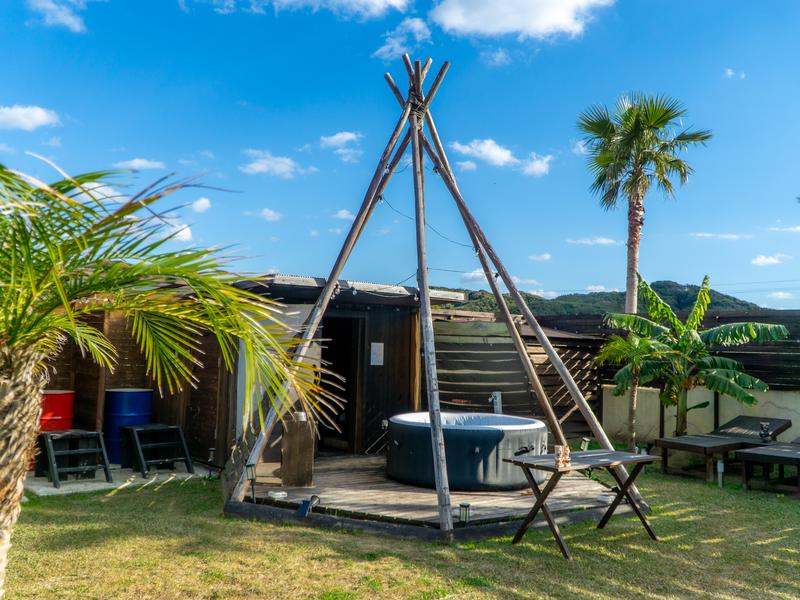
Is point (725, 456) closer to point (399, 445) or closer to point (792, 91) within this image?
point (399, 445)

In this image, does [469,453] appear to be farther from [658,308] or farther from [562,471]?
[658,308]

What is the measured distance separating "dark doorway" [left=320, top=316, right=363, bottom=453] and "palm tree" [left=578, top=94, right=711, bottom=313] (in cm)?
496

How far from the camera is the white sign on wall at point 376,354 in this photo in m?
9.09

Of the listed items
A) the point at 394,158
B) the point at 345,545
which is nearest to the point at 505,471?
the point at 345,545

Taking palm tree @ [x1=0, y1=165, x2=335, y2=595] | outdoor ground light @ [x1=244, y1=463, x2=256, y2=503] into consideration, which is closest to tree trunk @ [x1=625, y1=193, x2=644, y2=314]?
outdoor ground light @ [x1=244, y1=463, x2=256, y2=503]

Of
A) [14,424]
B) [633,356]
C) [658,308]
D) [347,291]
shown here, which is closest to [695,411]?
[658,308]

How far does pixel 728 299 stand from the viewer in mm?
23250

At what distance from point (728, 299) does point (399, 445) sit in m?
19.8

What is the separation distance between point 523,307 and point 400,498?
2207mm

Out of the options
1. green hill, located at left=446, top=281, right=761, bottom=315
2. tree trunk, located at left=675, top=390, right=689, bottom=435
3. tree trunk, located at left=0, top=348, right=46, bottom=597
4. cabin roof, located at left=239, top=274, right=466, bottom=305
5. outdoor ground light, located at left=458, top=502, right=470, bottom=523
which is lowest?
outdoor ground light, located at left=458, top=502, right=470, bottom=523

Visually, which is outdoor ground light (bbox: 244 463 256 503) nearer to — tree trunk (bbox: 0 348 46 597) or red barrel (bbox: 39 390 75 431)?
red barrel (bbox: 39 390 75 431)

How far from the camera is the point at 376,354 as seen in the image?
9141 millimetres

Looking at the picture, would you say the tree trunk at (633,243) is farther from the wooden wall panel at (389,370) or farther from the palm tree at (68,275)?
the palm tree at (68,275)

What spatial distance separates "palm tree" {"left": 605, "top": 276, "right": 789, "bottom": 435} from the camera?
9258 millimetres
